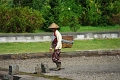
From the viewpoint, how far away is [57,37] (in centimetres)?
1450

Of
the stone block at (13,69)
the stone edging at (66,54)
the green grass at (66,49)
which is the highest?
the stone block at (13,69)

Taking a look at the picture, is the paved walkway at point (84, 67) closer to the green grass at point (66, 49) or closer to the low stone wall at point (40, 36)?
the green grass at point (66, 49)

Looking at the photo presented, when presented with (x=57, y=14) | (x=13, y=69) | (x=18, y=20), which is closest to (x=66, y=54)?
(x=13, y=69)

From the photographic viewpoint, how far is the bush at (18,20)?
2598 cm

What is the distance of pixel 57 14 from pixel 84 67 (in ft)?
45.3

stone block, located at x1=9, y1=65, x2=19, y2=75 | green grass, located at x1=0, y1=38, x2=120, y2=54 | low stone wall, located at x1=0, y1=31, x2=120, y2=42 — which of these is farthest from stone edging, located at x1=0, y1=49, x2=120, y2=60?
stone block, located at x1=9, y1=65, x2=19, y2=75

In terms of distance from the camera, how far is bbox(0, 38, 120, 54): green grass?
66.6 feet

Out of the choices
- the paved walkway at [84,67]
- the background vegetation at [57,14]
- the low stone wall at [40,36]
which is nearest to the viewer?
the paved walkway at [84,67]

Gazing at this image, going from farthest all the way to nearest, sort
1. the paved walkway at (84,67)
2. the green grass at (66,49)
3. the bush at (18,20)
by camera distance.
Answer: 1. the bush at (18,20)
2. the green grass at (66,49)
3. the paved walkway at (84,67)

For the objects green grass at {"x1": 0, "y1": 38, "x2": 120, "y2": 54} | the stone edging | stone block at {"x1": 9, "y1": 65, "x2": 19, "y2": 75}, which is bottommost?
green grass at {"x1": 0, "y1": 38, "x2": 120, "y2": 54}

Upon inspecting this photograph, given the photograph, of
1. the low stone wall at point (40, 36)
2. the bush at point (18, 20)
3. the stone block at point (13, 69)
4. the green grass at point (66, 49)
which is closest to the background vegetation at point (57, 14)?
the bush at point (18, 20)

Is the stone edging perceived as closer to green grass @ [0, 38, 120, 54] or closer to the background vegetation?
green grass @ [0, 38, 120, 54]

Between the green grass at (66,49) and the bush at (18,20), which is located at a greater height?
the bush at (18,20)

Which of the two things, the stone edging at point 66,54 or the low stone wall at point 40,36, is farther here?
the low stone wall at point 40,36
